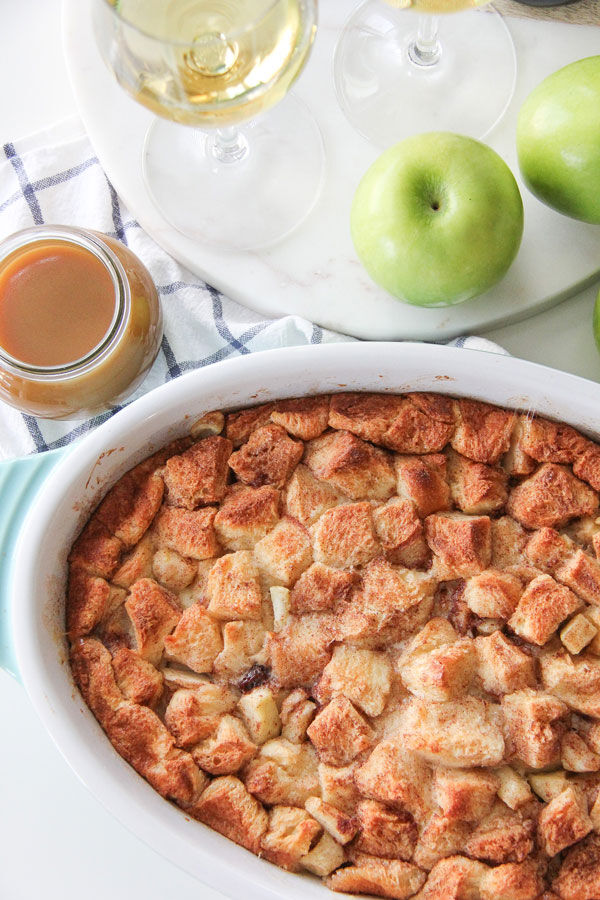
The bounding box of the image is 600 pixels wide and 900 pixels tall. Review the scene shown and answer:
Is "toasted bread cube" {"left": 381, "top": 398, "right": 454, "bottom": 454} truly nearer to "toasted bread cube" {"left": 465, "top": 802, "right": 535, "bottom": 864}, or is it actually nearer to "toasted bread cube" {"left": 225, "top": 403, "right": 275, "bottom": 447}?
"toasted bread cube" {"left": 225, "top": 403, "right": 275, "bottom": 447}

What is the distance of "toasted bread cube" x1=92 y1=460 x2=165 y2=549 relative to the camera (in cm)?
151

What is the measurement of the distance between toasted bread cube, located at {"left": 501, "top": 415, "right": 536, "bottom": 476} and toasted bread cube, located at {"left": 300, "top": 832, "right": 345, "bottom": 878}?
567 millimetres

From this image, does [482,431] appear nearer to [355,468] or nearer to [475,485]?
[475,485]

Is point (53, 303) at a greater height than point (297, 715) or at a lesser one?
greater

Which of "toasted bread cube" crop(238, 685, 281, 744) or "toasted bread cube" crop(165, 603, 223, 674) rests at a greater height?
"toasted bread cube" crop(165, 603, 223, 674)

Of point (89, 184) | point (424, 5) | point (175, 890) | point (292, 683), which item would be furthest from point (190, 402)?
point (175, 890)

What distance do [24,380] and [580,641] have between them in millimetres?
887

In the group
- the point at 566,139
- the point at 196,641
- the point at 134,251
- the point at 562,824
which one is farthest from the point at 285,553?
the point at 566,139

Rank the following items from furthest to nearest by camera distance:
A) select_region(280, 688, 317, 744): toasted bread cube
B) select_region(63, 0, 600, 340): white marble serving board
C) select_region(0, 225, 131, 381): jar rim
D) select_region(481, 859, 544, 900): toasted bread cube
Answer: select_region(63, 0, 600, 340): white marble serving board < select_region(0, 225, 131, 381): jar rim < select_region(280, 688, 317, 744): toasted bread cube < select_region(481, 859, 544, 900): toasted bread cube

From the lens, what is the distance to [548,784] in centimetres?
138

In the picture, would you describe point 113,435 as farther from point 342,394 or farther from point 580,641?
point 580,641

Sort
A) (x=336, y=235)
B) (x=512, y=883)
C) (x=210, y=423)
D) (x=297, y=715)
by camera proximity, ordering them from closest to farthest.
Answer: (x=512, y=883) → (x=297, y=715) → (x=210, y=423) → (x=336, y=235)

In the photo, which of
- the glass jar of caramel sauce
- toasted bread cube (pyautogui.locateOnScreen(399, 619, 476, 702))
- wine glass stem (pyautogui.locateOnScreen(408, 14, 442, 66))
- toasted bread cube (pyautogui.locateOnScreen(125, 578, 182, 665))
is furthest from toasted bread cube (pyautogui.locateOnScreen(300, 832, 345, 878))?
wine glass stem (pyautogui.locateOnScreen(408, 14, 442, 66))

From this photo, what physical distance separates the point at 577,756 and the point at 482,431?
46 centimetres
